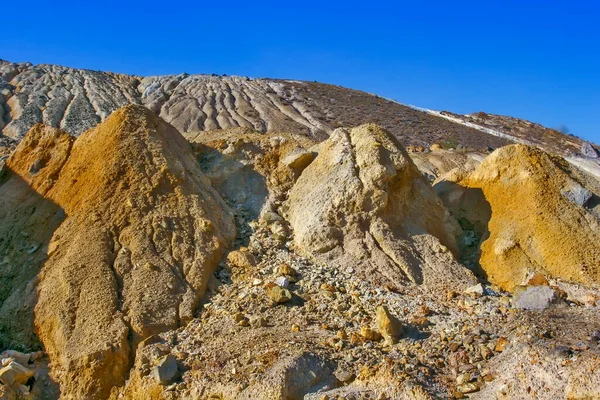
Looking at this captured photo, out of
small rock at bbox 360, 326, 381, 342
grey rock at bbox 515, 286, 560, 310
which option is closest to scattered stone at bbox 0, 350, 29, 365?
small rock at bbox 360, 326, 381, 342

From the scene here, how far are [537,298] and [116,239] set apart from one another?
5837 millimetres

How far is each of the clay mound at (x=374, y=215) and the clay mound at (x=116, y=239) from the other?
1.46m

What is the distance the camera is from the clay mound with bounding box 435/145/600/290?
9.49 meters

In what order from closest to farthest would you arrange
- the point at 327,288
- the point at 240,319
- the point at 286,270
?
the point at 240,319 → the point at 327,288 → the point at 286,270

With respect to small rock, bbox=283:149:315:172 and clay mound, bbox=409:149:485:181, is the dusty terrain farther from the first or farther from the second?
clay mound, bbox=409:149:485:181

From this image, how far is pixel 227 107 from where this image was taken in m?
46.4

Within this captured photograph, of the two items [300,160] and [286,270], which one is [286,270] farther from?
[300,160]

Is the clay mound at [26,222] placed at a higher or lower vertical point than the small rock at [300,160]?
lower

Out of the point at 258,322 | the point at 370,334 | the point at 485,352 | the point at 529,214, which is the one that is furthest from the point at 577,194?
the point at 258,322

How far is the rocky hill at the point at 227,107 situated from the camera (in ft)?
127

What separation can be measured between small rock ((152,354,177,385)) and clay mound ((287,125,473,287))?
295 cm

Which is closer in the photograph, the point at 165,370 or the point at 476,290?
the point at 165,370

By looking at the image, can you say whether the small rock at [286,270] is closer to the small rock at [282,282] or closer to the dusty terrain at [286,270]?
the dusty terrain at [286,270]

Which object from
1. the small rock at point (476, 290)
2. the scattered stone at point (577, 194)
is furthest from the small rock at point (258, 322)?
the scattered stone at point (577, 194)
